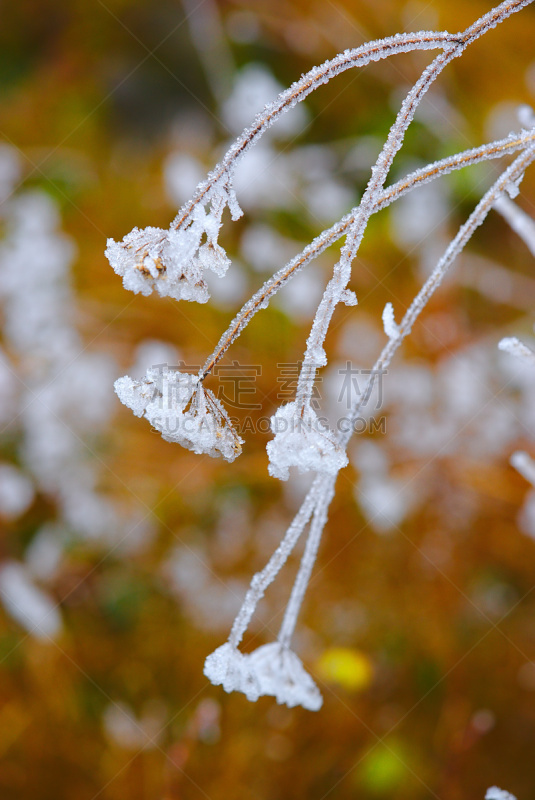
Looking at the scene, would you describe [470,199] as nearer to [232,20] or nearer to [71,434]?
[232,20]

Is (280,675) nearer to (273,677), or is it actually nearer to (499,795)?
(273,677)

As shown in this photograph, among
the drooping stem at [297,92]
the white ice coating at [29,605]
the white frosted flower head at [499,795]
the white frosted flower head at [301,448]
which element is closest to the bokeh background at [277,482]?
the white ice coating at [29,605]

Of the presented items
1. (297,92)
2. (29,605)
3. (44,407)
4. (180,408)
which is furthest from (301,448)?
(44,407)

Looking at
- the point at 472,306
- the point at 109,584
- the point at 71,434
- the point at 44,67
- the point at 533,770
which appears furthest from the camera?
the point at 44,67

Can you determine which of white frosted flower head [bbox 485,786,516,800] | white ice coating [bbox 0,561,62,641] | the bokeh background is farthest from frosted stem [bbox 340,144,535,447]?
white ice coating [bbox 0,561,62,641]

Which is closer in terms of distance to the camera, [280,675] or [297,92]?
[297,92]

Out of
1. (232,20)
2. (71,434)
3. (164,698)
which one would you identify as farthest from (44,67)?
(164,698)

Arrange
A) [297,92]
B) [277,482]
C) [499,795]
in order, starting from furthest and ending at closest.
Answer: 1. [277,482]
2. [499,795]
3. [297,92]
